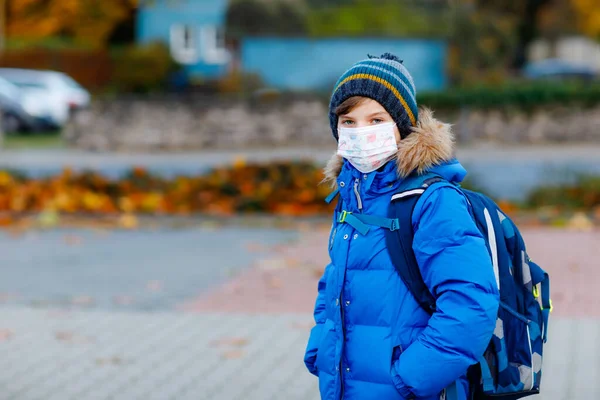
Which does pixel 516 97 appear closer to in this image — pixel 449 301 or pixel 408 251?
pixel 408 251

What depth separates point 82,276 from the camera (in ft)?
31.2

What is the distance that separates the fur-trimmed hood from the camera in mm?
3072

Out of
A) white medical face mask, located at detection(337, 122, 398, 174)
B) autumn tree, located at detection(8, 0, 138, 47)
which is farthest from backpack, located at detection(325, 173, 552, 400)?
autumn tree, located at detection(8, 0, 138, 47)

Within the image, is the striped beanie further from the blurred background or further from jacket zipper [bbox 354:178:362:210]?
the blurred background

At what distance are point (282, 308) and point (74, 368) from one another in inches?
84.2

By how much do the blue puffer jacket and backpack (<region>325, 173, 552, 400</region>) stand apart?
1.2 inches

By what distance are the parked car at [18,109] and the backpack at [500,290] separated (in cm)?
2785

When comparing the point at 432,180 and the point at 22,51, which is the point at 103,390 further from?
the point at 22,51

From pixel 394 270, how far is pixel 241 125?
22.0m


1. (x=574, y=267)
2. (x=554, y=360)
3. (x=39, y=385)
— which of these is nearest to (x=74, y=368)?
(x=39, y=385)

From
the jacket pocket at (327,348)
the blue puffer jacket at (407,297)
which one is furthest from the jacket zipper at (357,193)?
the jacket pocket at (327,348)

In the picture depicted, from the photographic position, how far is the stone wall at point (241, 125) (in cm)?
2455

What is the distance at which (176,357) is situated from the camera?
21.6ft

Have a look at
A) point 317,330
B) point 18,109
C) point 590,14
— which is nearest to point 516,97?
Result: point 18,109
